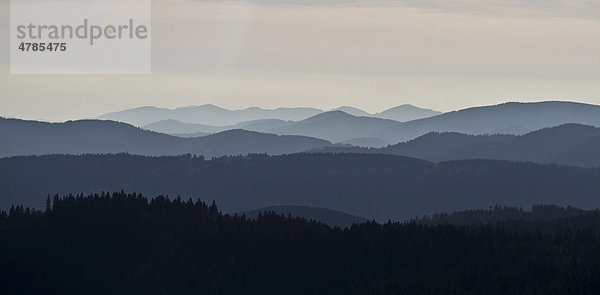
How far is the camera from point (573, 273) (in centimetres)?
19900

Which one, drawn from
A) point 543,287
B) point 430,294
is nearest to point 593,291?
point 543,287

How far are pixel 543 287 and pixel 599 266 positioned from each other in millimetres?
12565

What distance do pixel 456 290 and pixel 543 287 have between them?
13.5 m

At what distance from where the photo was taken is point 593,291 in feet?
586

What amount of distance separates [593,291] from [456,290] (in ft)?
77.6

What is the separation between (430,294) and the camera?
19675cm

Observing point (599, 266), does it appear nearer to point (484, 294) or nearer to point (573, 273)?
point (573, 273)

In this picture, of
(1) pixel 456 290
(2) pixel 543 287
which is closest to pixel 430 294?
(1) pixel 456 290

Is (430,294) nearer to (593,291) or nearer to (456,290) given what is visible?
(456,290)

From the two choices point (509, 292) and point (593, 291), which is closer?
point (593, 291)

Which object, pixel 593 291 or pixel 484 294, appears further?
pixel 484 294

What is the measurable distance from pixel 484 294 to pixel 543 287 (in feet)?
30.0

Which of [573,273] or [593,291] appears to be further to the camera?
[573,273]

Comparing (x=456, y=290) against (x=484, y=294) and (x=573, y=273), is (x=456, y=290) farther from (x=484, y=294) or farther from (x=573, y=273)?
(x=573, y=273)
